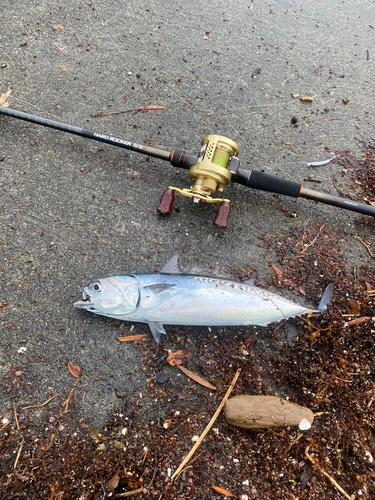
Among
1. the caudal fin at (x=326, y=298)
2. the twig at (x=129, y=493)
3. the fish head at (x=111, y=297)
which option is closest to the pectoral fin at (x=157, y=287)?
the fish head at (x=111, y=297)

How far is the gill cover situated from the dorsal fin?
Answer: 0.96 feet

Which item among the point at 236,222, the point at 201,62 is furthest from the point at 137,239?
the point at 201,62

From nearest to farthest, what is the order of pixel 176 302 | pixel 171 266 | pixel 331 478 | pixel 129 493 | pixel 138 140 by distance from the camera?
pixel 129 493 → pixel 331 478 → pixel 176 302 → pixel 171 266 → pixel 138 140

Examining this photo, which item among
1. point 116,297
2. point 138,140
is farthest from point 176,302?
point 138,140

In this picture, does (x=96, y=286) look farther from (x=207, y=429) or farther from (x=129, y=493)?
(x=129, y=493)

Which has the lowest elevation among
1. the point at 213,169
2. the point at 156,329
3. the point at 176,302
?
the point at 156,329

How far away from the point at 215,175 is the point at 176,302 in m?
1.22

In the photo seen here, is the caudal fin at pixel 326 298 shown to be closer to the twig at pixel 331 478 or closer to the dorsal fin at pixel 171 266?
the twig at pixel 331 478

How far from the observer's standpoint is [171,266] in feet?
9.32

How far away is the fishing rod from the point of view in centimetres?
271

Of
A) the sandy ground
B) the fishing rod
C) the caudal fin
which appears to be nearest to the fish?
the sandy ground

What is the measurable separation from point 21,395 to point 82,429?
650 millimetres

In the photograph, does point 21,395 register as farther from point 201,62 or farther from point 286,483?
point 201,62

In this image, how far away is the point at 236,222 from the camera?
319 centimetres
